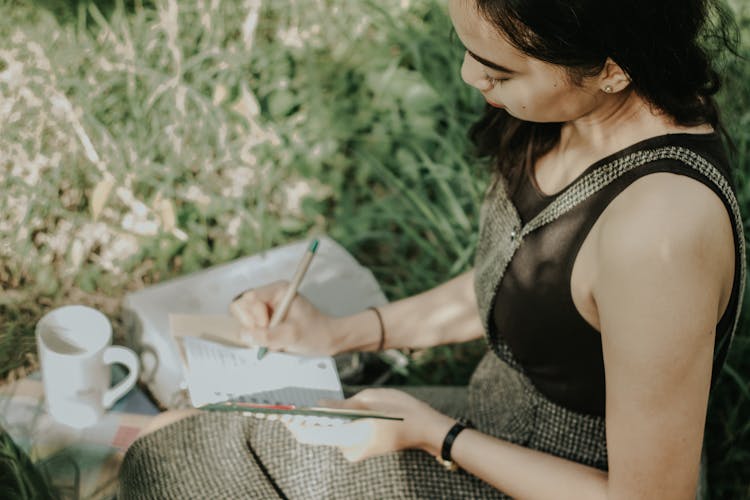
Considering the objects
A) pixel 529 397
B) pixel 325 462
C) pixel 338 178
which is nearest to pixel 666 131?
pixel 529 397

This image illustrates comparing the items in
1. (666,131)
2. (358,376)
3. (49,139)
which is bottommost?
(358,376)

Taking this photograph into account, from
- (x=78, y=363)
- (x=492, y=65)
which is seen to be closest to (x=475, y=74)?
(x=492, y=65)

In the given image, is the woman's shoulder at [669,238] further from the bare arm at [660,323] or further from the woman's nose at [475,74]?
the woman's nose at [475,74]

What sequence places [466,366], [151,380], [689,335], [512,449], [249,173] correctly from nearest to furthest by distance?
[689,335]
[512,449]
[151,380]
[466,366]
[249,173]

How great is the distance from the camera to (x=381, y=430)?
4.56ft

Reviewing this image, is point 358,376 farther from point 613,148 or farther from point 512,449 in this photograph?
point 613,148

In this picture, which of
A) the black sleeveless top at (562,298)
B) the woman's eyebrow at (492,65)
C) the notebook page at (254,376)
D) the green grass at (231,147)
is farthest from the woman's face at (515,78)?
the green grass at (231,147)

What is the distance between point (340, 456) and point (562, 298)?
48 centimetres

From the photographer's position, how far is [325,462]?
56.1 inches

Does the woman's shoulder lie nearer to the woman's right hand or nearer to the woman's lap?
the woman's lap

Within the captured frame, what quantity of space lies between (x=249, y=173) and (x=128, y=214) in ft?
1.27

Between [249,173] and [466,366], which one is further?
[249,173]

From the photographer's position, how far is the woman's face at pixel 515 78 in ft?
3.75

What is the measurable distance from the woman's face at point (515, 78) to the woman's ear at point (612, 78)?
0.01 m
